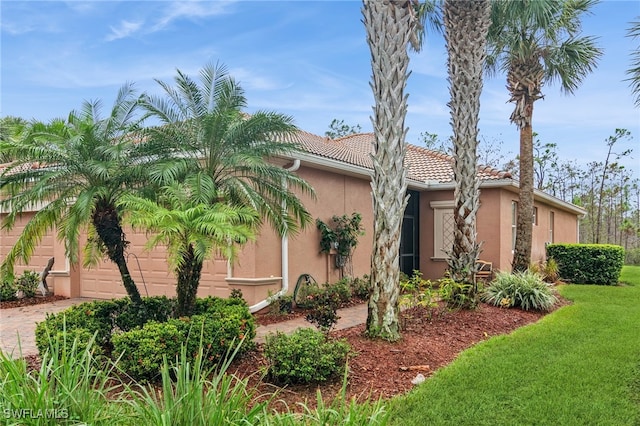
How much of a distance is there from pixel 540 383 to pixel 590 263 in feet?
42.8

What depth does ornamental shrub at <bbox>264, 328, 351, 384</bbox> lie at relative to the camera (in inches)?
210

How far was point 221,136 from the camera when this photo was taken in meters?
7.01

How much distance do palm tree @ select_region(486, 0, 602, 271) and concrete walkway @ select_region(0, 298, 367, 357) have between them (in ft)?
20.2

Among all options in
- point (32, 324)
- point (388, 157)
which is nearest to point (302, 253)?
point (388, 157)

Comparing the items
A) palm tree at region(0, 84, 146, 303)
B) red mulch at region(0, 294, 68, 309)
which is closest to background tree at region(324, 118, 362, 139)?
red mulch at region(0, 294, 68, 309)

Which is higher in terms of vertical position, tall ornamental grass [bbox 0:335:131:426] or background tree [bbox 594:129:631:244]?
background tree [bbox 594:129:631:244]

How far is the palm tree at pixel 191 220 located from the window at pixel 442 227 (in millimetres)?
9903

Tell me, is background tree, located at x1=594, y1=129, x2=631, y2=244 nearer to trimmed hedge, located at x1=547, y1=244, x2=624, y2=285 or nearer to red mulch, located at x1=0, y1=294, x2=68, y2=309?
trimmed hedge, located at x1=547, y1=244, x2=624, y2=285

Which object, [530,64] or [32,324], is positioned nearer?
[32,324]

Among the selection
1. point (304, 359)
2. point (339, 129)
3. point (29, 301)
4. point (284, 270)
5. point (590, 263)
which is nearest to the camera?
point (304, 359)

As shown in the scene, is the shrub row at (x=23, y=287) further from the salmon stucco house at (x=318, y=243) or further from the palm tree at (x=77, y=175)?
the palm tree at (x=77, y=175)

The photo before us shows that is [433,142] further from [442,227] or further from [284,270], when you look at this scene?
[284,270]

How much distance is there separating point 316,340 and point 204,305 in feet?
8.34

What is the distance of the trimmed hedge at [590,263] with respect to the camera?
16.2 metres
